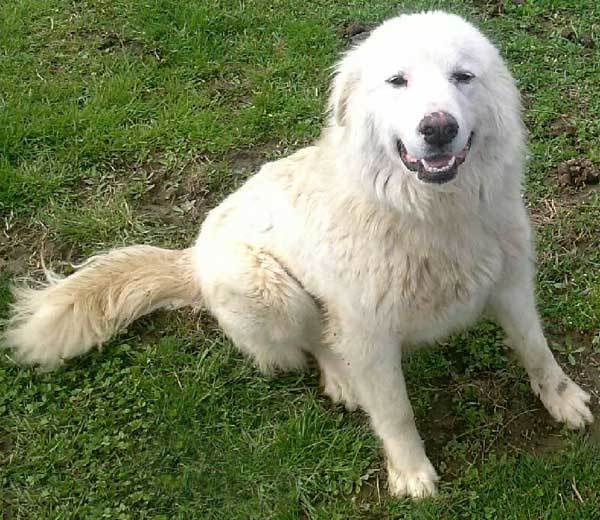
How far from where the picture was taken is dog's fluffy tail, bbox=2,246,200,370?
3.25 meters

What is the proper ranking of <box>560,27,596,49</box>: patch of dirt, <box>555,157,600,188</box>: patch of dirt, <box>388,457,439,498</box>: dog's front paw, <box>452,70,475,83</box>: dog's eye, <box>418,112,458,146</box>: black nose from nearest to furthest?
<box>418,112,458,146</box>: black nose < <box>452,70,475,83</box>: dog's eye < <box>388,457,439,498</box>: dog's front paw < <box>555,157,600,188</box>: patch of dirt < <box>560,27,596,49</box>: patch of dirt

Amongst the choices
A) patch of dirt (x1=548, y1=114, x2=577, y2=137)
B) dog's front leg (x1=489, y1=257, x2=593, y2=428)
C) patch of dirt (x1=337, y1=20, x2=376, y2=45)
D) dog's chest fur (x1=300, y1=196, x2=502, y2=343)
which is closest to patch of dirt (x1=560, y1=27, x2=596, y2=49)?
patch of dirt (x1=548, y1=114, x2=577, y2=137)

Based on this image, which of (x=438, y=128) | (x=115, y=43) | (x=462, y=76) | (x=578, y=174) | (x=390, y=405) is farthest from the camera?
(x=115, y=43)

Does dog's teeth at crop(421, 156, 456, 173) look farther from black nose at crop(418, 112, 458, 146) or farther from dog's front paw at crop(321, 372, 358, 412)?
dog's front paw at crop(321, 372, 358, 412)

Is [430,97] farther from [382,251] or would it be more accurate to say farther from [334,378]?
[334,378]

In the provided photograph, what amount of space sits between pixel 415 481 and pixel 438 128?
1288 millimetres

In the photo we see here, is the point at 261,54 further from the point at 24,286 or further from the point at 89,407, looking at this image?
the point at 89,407

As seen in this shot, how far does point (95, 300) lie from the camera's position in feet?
10.8

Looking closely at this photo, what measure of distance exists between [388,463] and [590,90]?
2.38 metres

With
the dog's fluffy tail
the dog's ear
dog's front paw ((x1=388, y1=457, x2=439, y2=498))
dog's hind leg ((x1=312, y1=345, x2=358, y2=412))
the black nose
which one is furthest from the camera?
the dog's fluffy tail

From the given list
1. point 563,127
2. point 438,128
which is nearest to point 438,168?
point 438,128

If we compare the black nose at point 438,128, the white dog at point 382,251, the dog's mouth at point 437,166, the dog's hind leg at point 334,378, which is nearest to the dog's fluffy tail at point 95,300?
the white dog at point 382,251

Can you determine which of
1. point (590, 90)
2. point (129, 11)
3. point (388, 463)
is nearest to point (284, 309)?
point (388, 463)

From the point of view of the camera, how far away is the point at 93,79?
4.71 m
